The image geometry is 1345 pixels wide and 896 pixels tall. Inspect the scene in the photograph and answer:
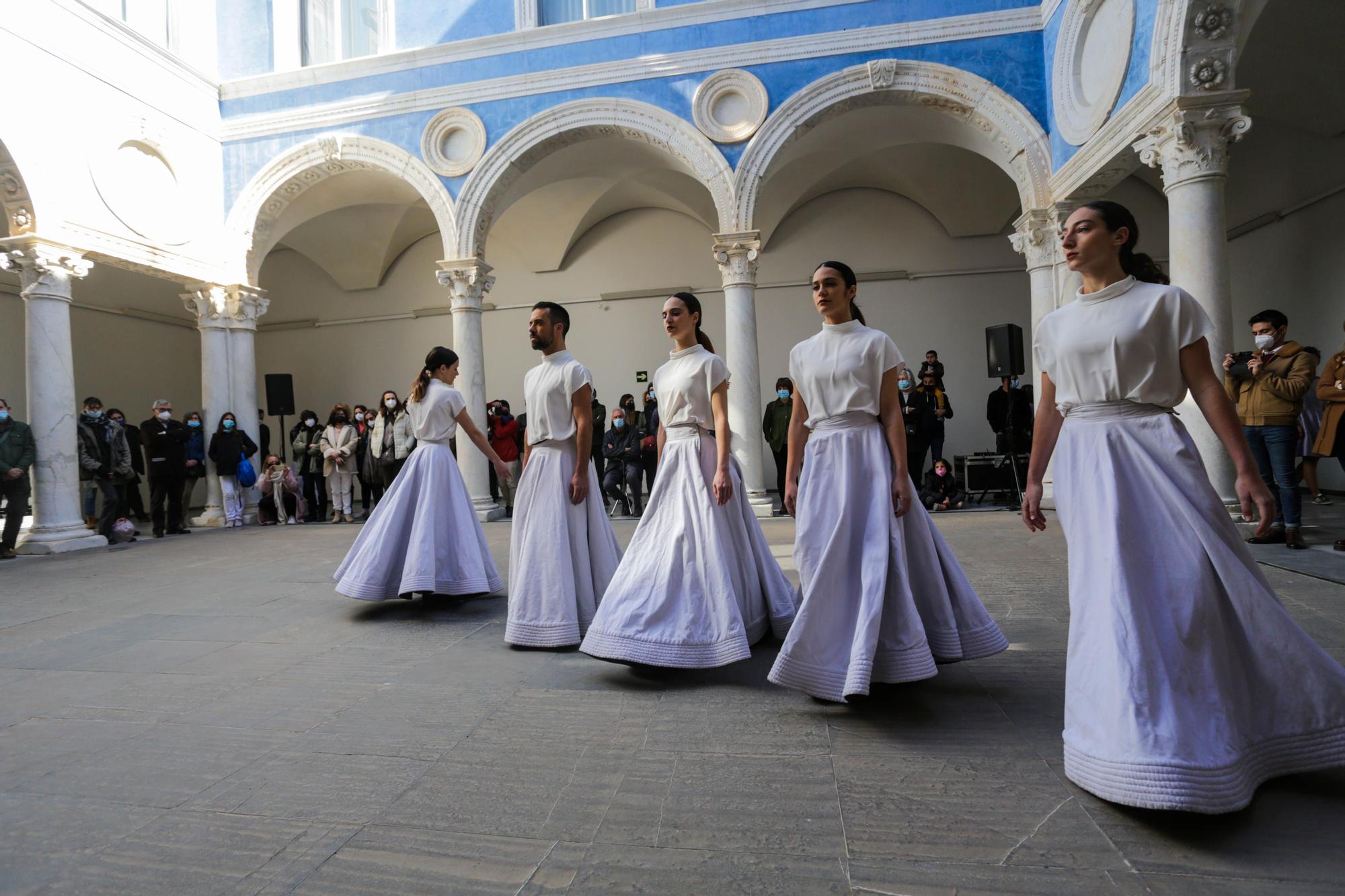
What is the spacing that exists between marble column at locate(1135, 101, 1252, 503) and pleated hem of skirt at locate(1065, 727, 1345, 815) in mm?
5501

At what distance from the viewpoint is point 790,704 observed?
120 inches

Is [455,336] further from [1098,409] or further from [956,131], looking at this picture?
[1098,409]

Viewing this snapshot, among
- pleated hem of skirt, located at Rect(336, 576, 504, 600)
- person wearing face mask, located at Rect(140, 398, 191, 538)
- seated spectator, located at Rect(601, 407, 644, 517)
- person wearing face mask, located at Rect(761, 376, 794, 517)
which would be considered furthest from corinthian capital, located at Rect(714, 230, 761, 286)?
person wearing face mask, located at Rect(140, 398, 191, 538)

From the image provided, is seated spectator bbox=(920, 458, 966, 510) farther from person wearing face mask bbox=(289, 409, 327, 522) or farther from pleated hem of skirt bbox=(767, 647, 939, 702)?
person wearing face mask bbox=(289, 409, 327, 522)

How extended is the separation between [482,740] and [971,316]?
532 inches

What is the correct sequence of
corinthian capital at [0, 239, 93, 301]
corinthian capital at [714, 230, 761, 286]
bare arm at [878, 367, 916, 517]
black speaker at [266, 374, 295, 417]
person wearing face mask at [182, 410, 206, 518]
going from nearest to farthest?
1. bare arm at [878, 367, 916, 517]
2. corinthian capital at [0, 239, 93, 301]
3. corinthian capital at [714, 230, 761, 286]
4. person wearing face mask at [182, 410, 206, 518]
5. black speaker at [266, 374, 295, 417]

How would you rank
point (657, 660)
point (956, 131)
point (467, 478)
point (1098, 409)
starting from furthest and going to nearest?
point (467, 478)
point (956, 131)
point (657, 660)
point (1098, 409)

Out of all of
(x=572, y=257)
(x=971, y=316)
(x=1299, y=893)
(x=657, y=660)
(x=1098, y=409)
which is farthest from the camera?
(x=572, y=257)

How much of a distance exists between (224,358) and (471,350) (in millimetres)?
4062

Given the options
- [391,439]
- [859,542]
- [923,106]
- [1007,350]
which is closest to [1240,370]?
[1007,350]

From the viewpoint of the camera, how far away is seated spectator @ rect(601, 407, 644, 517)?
36.7 ft

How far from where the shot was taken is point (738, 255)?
10.5 meters

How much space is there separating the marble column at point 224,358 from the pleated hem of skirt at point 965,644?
38.9 ft

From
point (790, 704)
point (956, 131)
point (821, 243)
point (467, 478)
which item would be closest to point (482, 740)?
point (790, 704)
